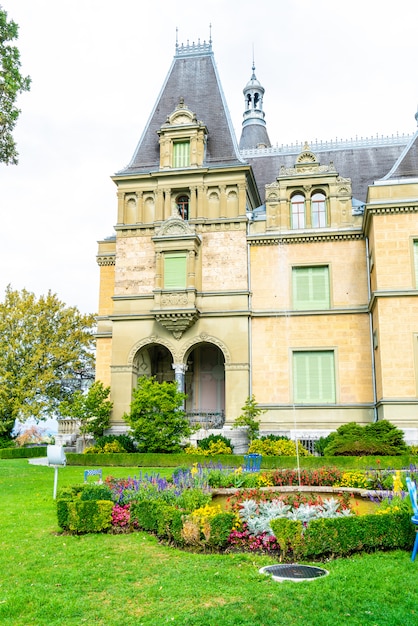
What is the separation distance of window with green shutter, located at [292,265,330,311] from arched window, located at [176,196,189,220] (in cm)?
688

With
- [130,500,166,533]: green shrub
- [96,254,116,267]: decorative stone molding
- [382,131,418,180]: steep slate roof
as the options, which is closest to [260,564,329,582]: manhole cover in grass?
[130,500,166,533]: green shrub

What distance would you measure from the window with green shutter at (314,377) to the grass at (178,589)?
1958 centimetres

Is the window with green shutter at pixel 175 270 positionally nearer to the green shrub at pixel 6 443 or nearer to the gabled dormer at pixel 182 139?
the gabled dormer at pixel 182 139

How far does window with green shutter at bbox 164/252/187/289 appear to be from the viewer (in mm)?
30812

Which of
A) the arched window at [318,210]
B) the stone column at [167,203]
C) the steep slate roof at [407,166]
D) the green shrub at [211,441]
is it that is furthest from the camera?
the stone column at [167,203]

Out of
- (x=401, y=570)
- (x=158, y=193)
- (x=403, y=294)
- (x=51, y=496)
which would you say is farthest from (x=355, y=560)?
(x=158, y=193)

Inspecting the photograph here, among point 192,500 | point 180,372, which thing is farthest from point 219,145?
point 192,500

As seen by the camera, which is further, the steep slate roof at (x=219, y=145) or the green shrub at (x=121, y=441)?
the steep slate roof at (x=219, y=145)

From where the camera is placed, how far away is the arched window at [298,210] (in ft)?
103

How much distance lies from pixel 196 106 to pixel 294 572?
102ft

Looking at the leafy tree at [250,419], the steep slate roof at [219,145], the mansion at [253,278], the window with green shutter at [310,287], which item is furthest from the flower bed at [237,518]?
the steep slate roof at [219,145]

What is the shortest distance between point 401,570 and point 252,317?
73.8ft

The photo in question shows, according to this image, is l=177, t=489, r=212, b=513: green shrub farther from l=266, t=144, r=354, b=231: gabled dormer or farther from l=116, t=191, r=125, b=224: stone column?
l=116, t=191, r=125, b=224: stone column

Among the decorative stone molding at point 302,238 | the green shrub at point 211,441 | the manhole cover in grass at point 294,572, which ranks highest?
the decorative stone molding at point 302,238
